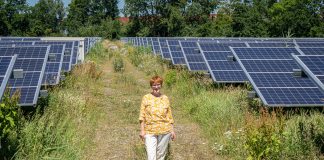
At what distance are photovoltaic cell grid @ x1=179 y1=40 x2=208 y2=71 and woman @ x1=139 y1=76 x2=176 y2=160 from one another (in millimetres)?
11091

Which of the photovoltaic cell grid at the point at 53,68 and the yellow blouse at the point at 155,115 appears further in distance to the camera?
the photovoltaic cell grid at the point at 53,68

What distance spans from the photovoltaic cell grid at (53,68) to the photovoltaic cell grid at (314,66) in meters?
7.62

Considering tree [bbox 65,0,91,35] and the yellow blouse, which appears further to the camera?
tree [bbox 65,0,91,35]

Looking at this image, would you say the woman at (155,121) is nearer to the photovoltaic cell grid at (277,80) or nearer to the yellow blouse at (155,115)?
the yellow blouse at (155,115)

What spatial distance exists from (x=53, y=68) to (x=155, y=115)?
913 cm

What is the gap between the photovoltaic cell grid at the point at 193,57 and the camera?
60.7 ft

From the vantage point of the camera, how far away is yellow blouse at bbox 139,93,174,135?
23.6 ft

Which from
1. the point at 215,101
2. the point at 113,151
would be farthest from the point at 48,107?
the point at 215,101

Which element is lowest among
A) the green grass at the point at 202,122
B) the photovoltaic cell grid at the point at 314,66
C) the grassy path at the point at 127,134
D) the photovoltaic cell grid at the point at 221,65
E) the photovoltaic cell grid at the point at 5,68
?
the grassy path at the point at 127,134

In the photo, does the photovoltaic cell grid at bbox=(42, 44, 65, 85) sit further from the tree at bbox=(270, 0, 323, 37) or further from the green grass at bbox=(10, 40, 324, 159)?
the tree at bbox=(270, 0, 323, 37)

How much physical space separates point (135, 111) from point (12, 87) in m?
4.01

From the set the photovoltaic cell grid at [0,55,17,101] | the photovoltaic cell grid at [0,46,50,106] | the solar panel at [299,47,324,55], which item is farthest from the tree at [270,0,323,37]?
the photovoltaic cell grid at [0,55,17,101]

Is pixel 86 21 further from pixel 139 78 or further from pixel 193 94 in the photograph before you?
pixel 193 94

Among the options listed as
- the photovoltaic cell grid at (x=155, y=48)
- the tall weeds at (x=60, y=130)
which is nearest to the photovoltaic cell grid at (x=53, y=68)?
the tall weeds at (x=60, y=130)
